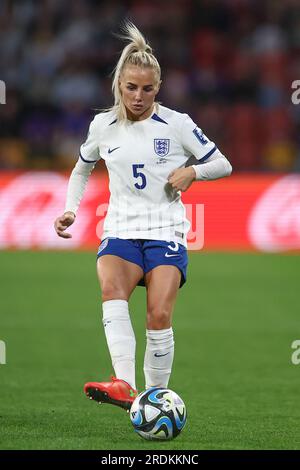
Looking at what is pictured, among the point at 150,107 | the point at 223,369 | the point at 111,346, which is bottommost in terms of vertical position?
the point at 223,369

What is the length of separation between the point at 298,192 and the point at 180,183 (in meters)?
9.62

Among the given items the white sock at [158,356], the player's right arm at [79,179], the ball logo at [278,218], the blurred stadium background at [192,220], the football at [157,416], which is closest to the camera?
the football at [157,416]

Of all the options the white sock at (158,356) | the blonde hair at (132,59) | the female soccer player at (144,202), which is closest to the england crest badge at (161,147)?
the female soccer player at (144,202)

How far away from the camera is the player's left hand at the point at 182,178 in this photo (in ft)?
18.7

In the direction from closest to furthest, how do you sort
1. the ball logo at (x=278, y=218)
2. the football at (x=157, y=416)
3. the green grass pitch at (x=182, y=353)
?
the football at (x=157, y=416) → the green grass pitch at (x=182, y=353) → the ball logo at (x=278, y=218)

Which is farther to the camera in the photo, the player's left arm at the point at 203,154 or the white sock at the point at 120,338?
the player's left arm at the point at 203,154

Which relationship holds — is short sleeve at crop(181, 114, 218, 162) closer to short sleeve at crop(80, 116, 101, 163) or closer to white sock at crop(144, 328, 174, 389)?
short sleeve at crop(80, 116, 101, 163)

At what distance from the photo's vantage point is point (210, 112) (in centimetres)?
1775

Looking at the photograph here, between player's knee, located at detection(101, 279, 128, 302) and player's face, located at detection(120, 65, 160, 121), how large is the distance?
3.20 feet

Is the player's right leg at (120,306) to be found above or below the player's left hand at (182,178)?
below

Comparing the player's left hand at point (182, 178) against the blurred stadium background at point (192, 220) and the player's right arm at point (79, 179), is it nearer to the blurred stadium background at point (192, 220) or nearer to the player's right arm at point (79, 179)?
the player's right arm at point (79, 179)
